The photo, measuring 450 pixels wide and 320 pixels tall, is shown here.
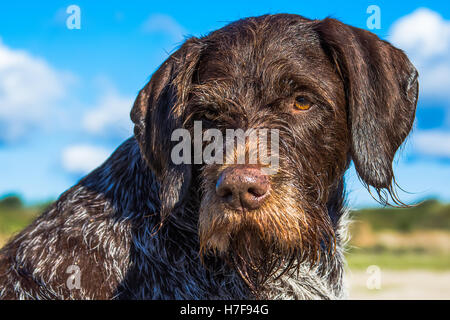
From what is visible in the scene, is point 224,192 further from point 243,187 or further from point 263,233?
point 263,233

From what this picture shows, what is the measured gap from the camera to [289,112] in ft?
12.5

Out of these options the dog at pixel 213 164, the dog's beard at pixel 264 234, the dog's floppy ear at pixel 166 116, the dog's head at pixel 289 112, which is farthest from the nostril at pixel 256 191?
the dog's floppy ear at pixel 166 116

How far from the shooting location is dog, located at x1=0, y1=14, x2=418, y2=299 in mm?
3809

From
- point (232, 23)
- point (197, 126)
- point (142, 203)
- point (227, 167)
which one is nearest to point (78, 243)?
point (142, 203)

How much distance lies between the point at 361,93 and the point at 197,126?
3.90 ft

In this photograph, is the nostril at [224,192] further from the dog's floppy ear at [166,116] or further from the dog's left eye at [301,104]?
the dog's left eye at [301,104]

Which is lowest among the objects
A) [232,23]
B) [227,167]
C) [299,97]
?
[227,167]

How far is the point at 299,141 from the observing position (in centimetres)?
377

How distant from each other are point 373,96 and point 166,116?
1.51 m

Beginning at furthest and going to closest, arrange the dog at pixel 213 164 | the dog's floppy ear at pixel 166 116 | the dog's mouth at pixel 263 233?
1. the dog's floppy ear at pixel 166 116
2. the dog at pixel 213 164
3. the dog's mouth at pixel 263 233

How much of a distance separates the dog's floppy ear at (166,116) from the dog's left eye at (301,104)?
0.84 m

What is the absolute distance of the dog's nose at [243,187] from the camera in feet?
10.4

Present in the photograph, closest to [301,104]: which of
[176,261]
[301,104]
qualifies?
[301,104]

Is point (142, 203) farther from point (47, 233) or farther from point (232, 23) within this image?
point (232, 23)
